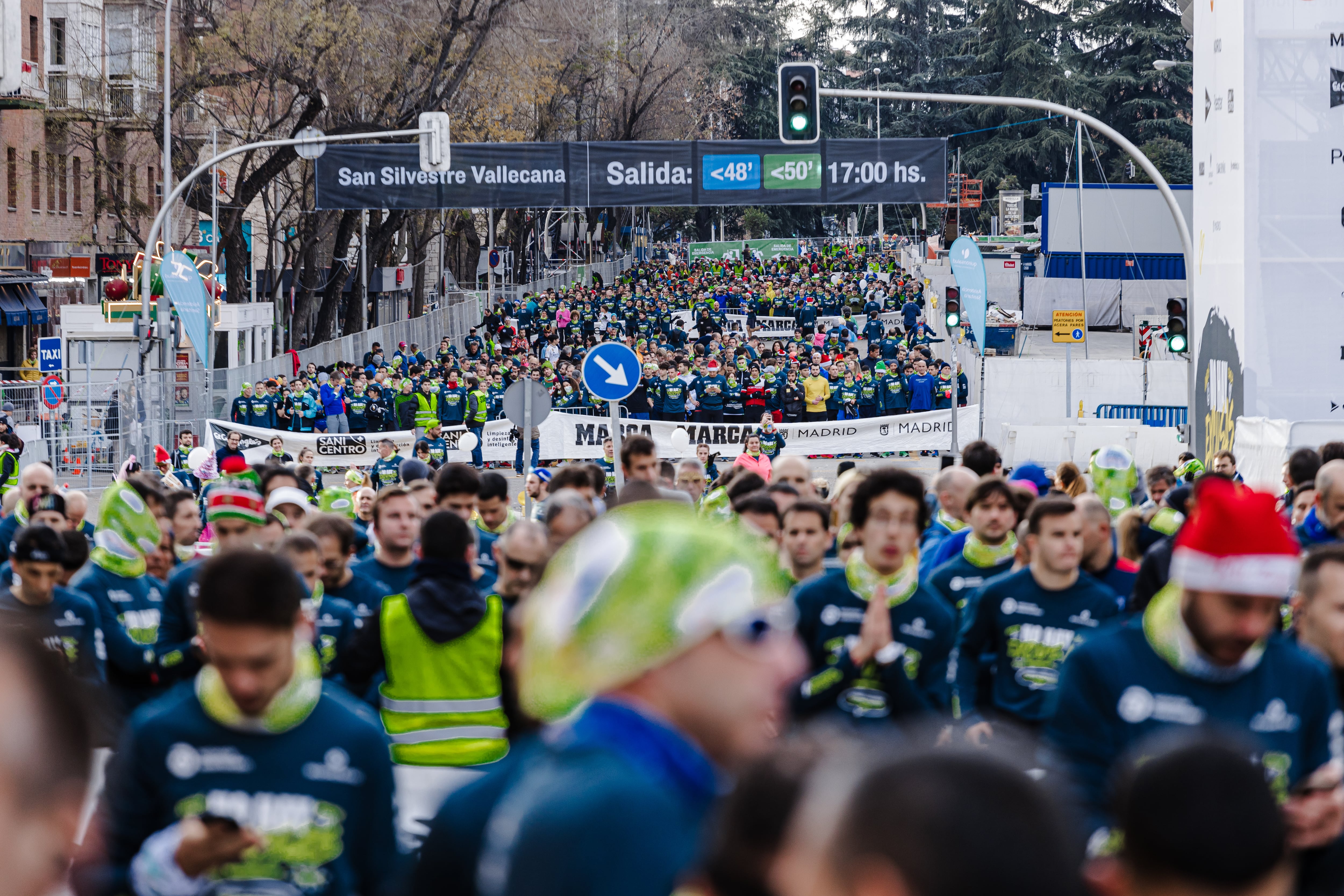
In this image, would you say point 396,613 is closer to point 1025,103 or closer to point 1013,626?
point 1013,626

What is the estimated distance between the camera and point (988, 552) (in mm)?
7637

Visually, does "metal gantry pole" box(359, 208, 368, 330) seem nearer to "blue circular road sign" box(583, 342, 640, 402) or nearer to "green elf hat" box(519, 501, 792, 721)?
"blue circular road sign" box(583, 342, 640, 402)

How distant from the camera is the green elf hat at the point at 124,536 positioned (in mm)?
6984

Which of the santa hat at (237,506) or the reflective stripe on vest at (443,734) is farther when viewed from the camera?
the santa hat at (237,506)

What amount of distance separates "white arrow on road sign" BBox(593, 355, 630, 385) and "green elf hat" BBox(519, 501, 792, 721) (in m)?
12.5

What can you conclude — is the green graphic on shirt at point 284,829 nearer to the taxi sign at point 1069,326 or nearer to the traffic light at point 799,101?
the traffic light at point 799,101

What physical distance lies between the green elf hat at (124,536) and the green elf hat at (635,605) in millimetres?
5197

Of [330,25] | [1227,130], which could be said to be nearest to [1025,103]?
[1227,130]

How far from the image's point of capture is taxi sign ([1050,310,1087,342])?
34250 millimetres

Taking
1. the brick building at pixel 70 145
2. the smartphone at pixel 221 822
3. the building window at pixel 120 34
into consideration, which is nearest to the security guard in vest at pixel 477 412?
the brick building at pixel 70 145

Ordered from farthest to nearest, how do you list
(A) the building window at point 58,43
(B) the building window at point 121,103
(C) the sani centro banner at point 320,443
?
(A) the building window at point 58,43, (B) the building window at point 121,103, (C) the sani centro banner at point 320,443

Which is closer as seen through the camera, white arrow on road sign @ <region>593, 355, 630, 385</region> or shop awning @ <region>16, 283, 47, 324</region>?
white arrow on road sign @ <region>593, 355, 630, 385</region>

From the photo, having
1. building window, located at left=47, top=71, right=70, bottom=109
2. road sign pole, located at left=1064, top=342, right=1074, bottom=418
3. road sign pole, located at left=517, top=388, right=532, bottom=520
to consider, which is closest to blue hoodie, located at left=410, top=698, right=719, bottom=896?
road sign pole, located at left=517, top=388, right=532, bottom=520

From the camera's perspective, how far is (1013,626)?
6.11 metres
